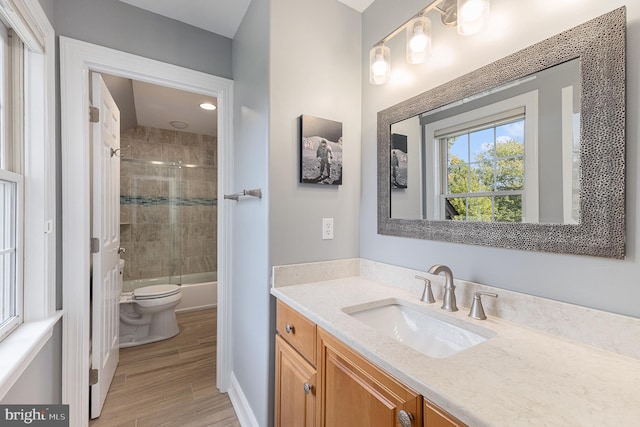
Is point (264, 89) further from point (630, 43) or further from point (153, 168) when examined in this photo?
point (153, 168)

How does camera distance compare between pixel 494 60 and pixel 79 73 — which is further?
pixel 79 73

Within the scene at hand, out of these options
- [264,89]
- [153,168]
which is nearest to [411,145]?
[264,89]

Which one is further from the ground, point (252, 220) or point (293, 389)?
point (252, 220)

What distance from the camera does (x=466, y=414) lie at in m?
0.54

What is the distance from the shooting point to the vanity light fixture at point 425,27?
3.19ft

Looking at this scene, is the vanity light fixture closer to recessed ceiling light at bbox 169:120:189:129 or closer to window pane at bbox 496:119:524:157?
window pane at bbox 496:119:524:157

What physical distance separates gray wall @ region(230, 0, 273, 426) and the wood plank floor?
27cm

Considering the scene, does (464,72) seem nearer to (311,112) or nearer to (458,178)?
(458,178)

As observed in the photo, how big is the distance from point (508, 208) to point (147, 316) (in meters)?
3.09

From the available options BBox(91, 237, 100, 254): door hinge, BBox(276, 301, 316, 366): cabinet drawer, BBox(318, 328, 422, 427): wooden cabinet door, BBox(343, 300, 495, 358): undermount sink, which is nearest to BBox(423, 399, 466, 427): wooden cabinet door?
BBox(318, 328, 422, 427): wooden cabinet door

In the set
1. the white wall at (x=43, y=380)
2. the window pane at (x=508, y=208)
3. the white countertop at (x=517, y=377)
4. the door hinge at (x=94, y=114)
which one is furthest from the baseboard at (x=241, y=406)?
the door hinge at (x=94, y=114)

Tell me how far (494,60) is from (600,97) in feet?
1.25

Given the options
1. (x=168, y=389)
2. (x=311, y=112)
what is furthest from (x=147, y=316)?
(x=311, y=112)

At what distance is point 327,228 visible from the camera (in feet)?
5.07
